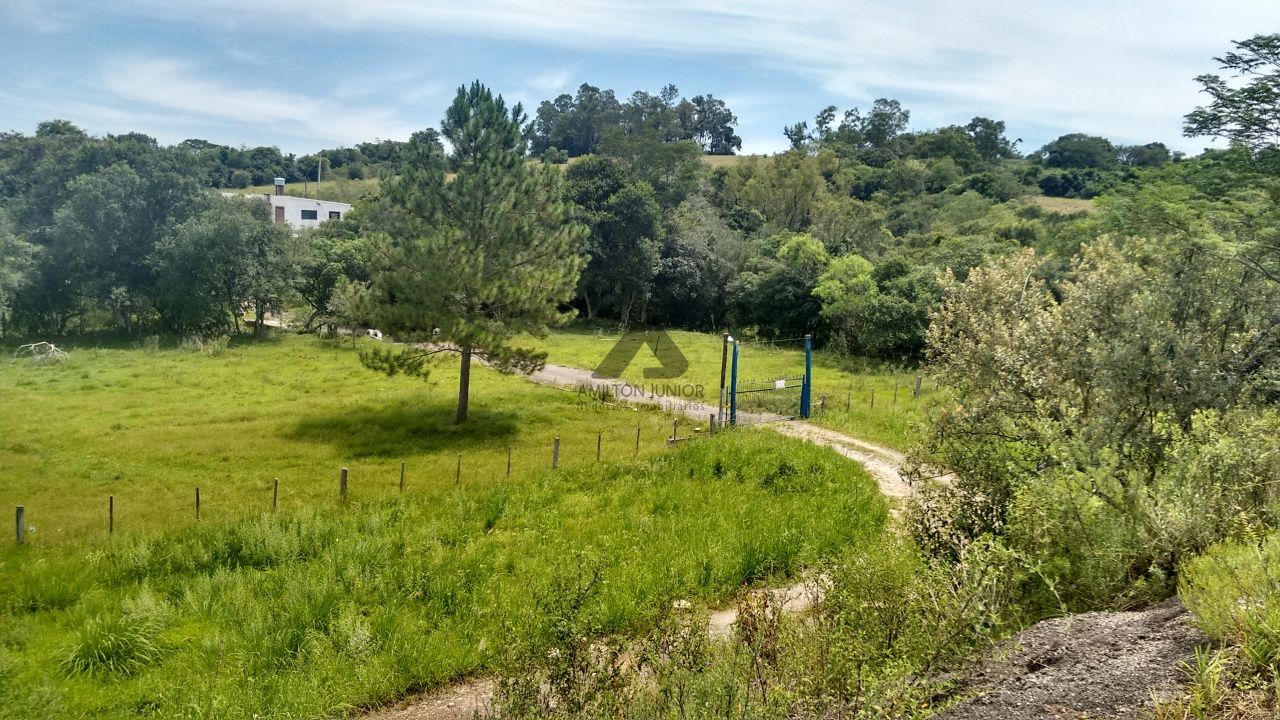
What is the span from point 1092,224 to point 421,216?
75.7 feet

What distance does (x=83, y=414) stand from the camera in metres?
16.2

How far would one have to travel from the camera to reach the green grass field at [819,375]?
1688cm

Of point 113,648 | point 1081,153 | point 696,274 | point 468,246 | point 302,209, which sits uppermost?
point 1081,153

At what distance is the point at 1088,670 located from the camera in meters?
3.67

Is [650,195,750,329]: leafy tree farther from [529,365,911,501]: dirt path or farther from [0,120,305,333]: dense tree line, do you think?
[0,120,305,333]: dense tree line

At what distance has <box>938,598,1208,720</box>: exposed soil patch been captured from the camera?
3396mm

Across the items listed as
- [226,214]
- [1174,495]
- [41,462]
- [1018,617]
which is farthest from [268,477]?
[226,214]

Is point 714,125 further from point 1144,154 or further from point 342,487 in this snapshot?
point 342,487

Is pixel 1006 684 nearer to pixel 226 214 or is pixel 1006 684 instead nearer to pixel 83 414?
pixel 83 414

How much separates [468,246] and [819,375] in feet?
45.9

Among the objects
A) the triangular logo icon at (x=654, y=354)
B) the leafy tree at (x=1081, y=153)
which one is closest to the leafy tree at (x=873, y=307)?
the triangular logo icon at (x=654, y=354)

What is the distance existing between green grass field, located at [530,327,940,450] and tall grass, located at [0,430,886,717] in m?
3.17

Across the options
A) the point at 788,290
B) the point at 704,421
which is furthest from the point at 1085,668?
the point at 788,290

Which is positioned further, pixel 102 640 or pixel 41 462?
pixel 41 462
